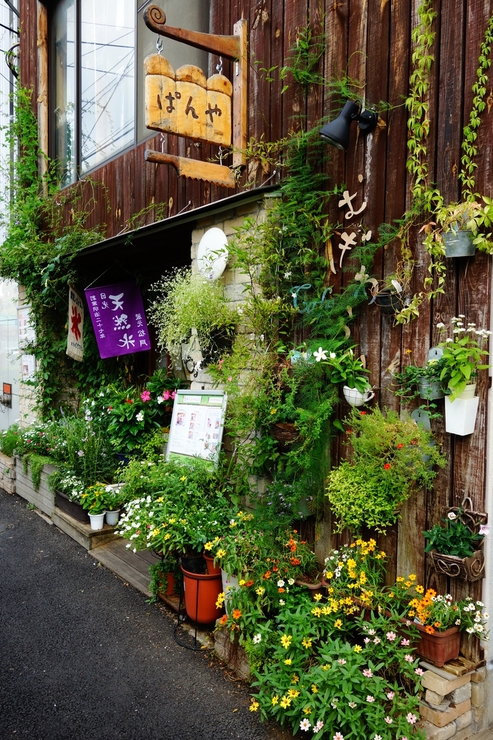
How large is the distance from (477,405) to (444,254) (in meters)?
0.82

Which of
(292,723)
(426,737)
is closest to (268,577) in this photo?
(292,723)

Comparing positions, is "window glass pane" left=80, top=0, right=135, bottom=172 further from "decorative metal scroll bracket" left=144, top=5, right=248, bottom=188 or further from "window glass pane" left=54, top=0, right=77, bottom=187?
"decorative metal scroll bracket" left=144, top=5, right=248, bottom=188

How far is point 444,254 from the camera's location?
2805 mm

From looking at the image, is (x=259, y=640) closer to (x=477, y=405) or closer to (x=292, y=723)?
(x=292, y=723)

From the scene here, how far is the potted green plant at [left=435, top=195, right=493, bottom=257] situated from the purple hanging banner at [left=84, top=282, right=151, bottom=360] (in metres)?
4.27

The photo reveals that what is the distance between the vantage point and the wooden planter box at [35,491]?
6.10 metres

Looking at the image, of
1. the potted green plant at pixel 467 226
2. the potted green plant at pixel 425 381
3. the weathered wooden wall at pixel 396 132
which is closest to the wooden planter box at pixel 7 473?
the weathered wooden wall at pixel 396 132

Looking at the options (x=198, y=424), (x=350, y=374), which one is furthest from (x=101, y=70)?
(x=350, y=374)

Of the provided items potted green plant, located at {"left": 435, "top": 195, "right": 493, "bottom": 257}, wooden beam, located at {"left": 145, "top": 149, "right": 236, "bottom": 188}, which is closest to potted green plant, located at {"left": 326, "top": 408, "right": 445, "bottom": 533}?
potted green plant, located at {"left": 435, "top": 195, "right": 493, "bottom": 257}

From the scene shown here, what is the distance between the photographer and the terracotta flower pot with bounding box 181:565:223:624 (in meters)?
3.62

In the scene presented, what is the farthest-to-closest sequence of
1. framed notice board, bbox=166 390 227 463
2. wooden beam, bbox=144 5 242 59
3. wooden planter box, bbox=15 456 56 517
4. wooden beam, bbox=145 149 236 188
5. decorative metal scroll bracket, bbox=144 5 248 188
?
wooden planter box, bbox=15 456 56 517, framed notice board, bbox=166 390 227 463, decorative metal scroll bracket, bbox=144 5 248 188, wooden beam, bbox=145 149 236 188, wooden beam, bbox=144 5 242 59

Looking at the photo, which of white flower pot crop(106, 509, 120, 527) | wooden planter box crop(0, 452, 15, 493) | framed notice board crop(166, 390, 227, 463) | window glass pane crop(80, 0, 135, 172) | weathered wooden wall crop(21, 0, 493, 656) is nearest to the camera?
weathered wooden wall crop(21, 0, 493, 656)

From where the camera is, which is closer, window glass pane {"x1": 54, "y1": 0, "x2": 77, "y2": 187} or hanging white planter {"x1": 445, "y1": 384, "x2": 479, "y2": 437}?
hanging white planter {"x1": 445, "y1": 384, "x2": 479, "y2": 437}

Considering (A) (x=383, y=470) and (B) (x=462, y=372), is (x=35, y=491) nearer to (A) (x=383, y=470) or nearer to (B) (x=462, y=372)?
(A) (x=383, y=470)
